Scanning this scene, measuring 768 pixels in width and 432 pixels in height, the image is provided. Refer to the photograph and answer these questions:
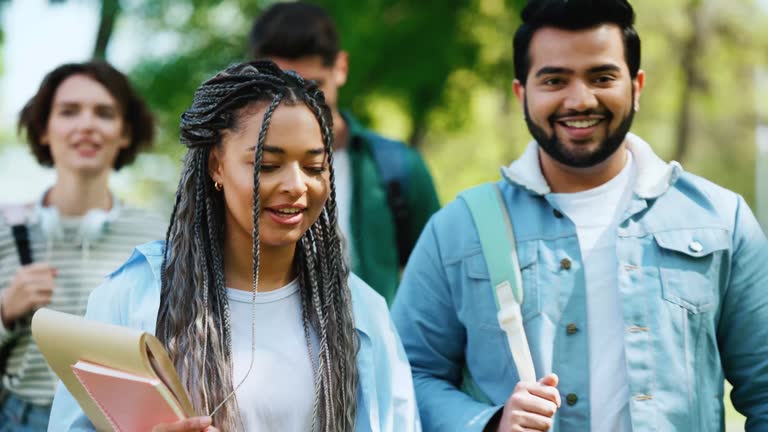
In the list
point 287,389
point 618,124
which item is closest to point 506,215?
point 618,124

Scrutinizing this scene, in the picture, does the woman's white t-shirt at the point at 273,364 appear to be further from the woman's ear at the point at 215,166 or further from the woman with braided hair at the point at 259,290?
the woman's ear at the point at 215,166

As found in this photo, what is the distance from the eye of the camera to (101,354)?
2746 millimetres

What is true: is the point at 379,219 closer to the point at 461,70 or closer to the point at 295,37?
the point at 295,37

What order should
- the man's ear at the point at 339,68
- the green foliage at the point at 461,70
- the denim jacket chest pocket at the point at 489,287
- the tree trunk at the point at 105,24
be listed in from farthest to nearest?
the green foliage at the point at 461,70, the tree trunk at the point at 105,24, the man's ear at the point at 339,68, the denim jacket chest pocket at the point at 489,287

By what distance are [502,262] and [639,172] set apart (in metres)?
0.58

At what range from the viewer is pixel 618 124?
139 inches

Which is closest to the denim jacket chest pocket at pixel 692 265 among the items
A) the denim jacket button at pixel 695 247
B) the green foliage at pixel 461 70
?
the denim jacket button at pixel 695 247

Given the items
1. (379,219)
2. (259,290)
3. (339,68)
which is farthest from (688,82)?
(259,290)

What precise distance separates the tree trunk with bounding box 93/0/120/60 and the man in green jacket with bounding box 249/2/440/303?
784 cm

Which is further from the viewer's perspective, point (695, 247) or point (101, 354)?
point (695, 247)

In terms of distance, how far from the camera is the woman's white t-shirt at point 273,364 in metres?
3.09

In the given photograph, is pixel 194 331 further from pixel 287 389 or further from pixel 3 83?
pixel 3 83

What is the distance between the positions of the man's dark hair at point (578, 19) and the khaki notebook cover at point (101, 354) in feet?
5.47

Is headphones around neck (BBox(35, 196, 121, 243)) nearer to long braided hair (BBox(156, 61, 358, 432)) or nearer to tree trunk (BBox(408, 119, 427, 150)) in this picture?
long braided hair (BBox(156, 61, 358, 432))
